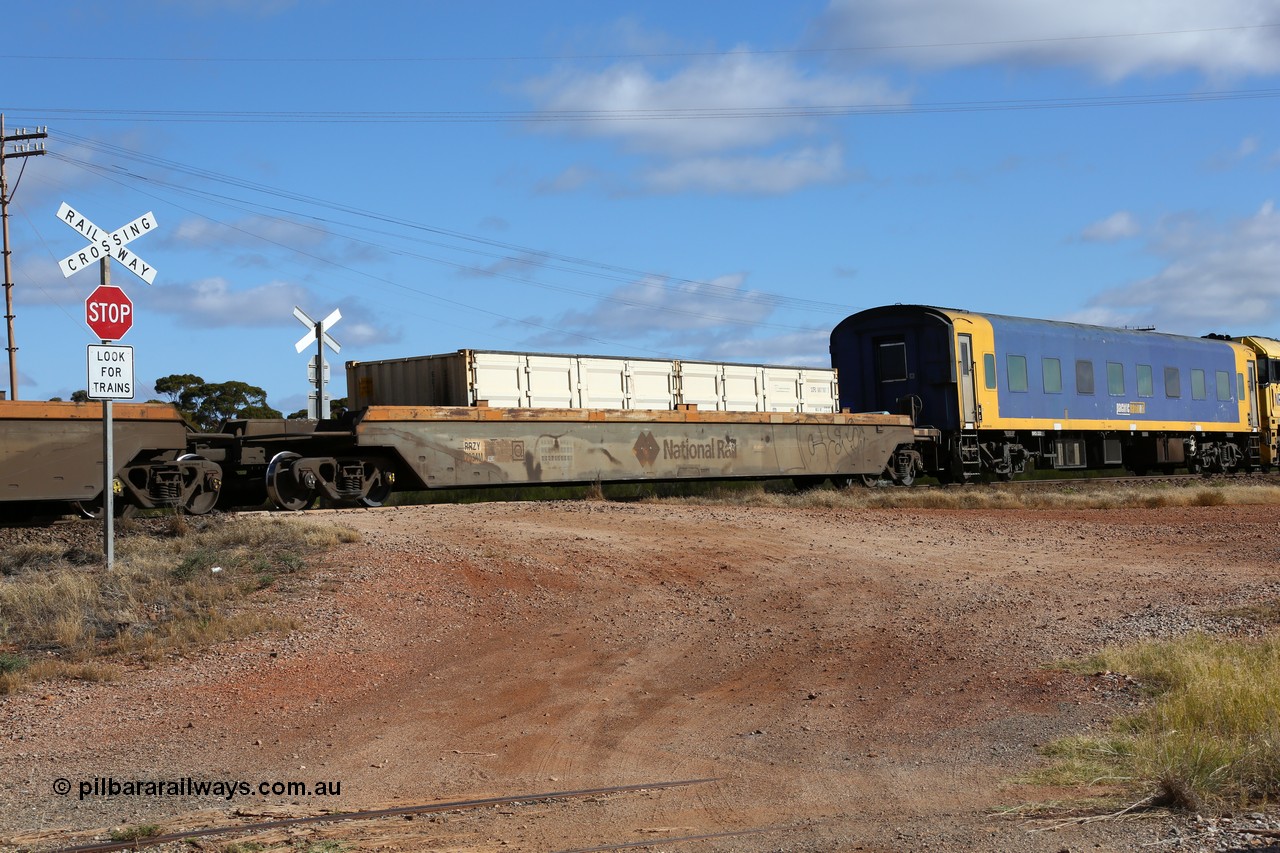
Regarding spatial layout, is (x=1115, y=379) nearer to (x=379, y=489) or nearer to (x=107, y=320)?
(x=379, y=489)

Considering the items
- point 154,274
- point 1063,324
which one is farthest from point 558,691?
point 1063,324

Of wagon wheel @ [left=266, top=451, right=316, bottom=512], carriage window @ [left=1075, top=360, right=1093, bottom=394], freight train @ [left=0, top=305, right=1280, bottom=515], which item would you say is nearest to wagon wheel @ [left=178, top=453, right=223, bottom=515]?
freight train @ [left=0, top=305, right=1280, bottom=515]

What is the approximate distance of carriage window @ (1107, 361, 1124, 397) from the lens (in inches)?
1184

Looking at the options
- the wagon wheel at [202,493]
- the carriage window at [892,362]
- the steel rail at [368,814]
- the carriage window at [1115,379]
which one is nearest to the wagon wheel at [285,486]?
the wagon wheel at [202,493]

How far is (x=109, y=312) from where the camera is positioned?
37.9 feet

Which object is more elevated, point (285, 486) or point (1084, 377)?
point (1084, 377)

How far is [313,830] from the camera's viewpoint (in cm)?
537

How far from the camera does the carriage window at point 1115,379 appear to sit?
30.1m

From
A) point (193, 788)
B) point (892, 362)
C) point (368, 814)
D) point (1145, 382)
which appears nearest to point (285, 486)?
point (193, 788)

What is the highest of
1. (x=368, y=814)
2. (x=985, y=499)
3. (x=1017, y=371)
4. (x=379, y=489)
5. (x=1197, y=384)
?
(x=1017, y=371)

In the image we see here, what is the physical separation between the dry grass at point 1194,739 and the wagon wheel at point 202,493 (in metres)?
11.8

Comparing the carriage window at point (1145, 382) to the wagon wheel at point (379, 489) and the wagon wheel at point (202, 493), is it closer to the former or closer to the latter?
the wagon wheel at point (379, 489)

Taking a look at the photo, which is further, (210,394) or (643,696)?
(210,394)

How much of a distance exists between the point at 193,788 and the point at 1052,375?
25.0 m
